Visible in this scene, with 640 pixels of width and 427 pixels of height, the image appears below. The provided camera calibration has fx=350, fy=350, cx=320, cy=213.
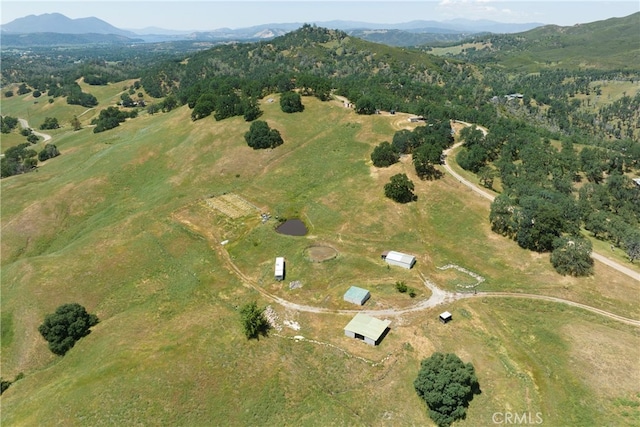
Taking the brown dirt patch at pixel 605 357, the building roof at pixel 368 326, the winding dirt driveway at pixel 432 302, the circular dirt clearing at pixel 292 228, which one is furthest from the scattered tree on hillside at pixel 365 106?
the brown dirt patch at pixel 605 357

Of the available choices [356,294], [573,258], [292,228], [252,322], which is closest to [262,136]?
[292,228]

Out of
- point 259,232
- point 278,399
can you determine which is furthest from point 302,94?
point 278,399

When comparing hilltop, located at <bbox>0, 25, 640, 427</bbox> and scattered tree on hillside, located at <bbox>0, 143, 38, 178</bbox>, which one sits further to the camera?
scattered tree on hillside, located at <bbox>0, 143, 38, 178</bbox>

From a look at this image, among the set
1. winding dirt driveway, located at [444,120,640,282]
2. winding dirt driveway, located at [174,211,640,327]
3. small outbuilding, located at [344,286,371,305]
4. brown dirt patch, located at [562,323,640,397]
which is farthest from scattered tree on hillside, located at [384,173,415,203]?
brown dirt patch, located at [562,323,640,397]

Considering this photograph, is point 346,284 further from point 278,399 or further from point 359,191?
point 359,191

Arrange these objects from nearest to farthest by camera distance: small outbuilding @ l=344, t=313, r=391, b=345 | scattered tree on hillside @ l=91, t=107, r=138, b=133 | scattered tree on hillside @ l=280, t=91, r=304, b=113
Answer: small outbuilding @ l=344, t=313, r=391, b=345
scattered tree on hillside @ l=280, t=91, r=304, b=113
scattered tree on hillside @ l=91, t=107, r=138, b=133
